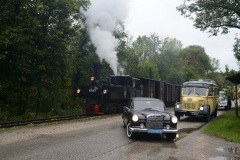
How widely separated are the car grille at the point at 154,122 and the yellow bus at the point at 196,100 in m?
7.60

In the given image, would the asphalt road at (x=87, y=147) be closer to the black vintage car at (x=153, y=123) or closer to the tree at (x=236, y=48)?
the black vintage car at (x=153, y=123)

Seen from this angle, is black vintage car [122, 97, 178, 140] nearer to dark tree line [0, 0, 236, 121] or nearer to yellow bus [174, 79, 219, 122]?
yellow bus [174, 79, 219, 122]

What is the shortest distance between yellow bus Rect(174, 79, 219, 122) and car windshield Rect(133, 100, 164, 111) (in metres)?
6.12

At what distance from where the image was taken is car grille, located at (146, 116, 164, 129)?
8.80 metres

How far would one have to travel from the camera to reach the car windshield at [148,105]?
33.4 feet

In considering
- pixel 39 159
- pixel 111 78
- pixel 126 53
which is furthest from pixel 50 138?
pixel 126 53

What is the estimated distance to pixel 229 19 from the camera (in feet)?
73.7

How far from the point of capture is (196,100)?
628 inches

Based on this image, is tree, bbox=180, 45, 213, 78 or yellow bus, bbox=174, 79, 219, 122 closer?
yellow bus, bbox=174, 79, 219, 122

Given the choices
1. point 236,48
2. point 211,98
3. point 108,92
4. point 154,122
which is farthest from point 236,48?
point 154,122

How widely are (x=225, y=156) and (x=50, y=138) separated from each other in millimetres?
6324

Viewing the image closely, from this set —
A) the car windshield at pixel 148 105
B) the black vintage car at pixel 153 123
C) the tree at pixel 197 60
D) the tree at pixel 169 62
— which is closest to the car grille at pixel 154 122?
the black vintage car at pixel 153 123

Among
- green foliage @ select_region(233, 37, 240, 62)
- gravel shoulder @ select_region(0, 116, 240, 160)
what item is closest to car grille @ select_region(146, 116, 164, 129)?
gravel shoulder @ select_region(0, 116, 240, 160)

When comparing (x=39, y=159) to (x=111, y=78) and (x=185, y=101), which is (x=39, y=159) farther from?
(x=111, y=78)
